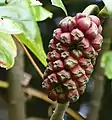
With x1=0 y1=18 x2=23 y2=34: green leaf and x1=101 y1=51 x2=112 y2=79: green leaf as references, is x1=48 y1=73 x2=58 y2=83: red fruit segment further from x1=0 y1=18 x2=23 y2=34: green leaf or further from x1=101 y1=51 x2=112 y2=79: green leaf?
x1=101 y1=51 x2=112 y2=79: green leaf

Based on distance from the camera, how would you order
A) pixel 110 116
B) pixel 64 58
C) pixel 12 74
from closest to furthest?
1. pixel 64 58
2. pixel 12 74
3. pixel 110 116

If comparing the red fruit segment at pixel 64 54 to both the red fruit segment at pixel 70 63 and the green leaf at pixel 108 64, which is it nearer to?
the red fruit segment at pixel 70 63

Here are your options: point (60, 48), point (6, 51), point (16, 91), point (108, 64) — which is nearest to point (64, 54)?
point (60, 48)

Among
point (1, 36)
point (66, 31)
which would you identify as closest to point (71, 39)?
point (66, 31)

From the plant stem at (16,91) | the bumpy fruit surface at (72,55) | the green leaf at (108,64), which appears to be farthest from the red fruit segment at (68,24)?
the plant stem at (16,91)

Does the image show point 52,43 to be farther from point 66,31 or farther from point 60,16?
point 60,16

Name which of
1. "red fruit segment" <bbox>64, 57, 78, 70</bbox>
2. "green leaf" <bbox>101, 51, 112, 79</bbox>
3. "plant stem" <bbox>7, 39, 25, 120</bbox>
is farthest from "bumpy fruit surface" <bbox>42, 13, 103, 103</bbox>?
"plant stem" <bbox>7, 39, 25, 120</bbox>
